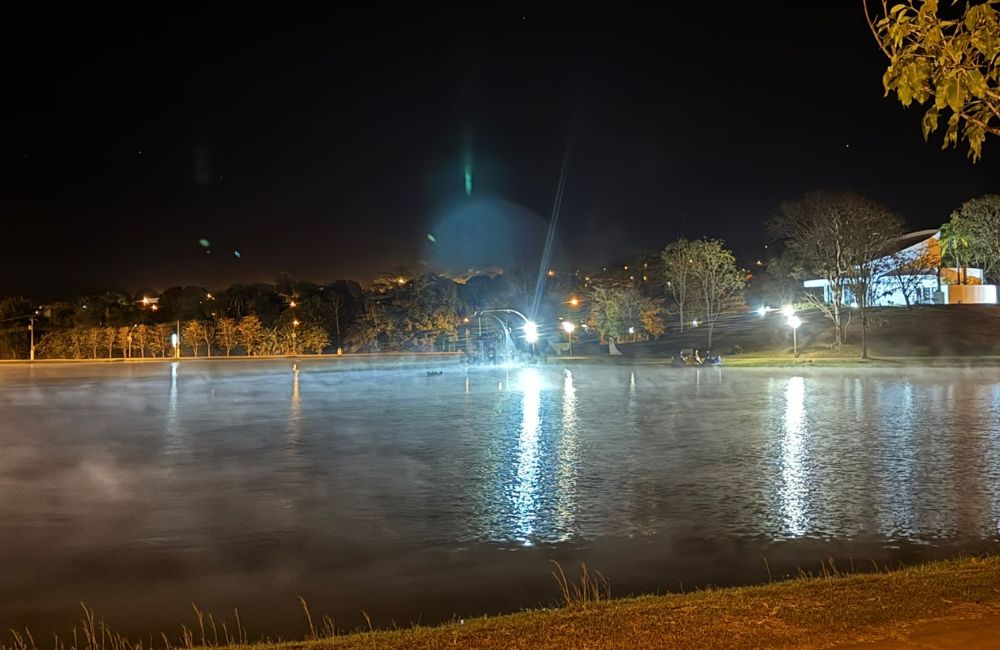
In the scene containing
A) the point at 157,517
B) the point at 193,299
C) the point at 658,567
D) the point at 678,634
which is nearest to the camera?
the point at 678,634

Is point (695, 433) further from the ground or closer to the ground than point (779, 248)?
closer to the ground

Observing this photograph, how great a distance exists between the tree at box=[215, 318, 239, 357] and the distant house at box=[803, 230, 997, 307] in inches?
2260

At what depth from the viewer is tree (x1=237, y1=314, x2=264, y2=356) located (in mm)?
83438

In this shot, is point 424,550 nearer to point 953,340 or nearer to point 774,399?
point 774,399

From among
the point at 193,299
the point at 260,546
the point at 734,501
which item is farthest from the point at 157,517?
the point at 193,299

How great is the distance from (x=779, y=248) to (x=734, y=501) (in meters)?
112

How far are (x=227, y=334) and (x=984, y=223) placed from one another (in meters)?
72.8

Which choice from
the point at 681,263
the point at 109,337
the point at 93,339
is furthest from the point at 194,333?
the point at 681,263

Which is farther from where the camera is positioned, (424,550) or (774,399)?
(774,399)

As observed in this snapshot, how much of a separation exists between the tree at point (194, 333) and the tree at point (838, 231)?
60.3 m

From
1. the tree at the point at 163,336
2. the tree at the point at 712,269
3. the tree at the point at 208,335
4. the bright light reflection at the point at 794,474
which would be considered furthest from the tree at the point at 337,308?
the bright light reflection at the point at 794,474

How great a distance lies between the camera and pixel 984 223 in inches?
2813

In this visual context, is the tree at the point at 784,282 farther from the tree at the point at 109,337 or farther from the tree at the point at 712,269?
the tree at the point at 109,337

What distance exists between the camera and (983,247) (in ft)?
240
